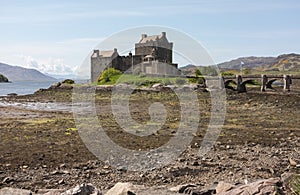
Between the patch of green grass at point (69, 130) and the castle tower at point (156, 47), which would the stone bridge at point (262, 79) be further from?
the patch of green grass at point (69, 130)

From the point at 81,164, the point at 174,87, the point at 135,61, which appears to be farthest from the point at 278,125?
the point at 135,61

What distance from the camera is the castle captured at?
8406 centimetres

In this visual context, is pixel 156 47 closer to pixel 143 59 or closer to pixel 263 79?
pixel 143 59

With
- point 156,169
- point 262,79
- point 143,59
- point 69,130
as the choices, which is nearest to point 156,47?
point 143,59

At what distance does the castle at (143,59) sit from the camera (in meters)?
84.1

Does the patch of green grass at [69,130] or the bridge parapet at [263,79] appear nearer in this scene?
the patch of green grass at [69,130]

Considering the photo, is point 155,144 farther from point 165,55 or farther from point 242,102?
point 165,55

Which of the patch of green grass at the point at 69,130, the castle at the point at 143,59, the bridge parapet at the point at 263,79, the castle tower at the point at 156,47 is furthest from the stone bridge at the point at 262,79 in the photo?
the patch of green grass at the point at 69,130

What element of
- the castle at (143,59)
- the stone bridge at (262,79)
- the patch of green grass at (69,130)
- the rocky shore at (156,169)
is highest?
the castle at (143,59)

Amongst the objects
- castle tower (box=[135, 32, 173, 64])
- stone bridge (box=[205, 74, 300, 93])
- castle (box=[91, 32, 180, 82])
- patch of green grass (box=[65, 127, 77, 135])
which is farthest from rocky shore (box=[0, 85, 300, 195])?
castle tower (box=[135, 32, 173, 64])

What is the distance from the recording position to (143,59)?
89.2 metres

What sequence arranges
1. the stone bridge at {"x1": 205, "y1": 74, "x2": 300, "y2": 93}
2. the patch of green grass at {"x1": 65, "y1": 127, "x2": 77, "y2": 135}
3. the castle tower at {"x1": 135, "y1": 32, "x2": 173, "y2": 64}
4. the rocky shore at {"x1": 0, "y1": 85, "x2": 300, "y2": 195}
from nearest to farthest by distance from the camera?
the rocky shore at {"x1": 0, "y1": 85, "x2": 300, "y2": 195} → the patch of green grass at {"x1": 65, "y1": 127, "x2": 77, "y2": 135} → the stone bridge at {"x1": 205, "y1": 74, "x2": 300, "y2": 93} → the castle tower at {"x1": 135, "y1": 32, "x2": 173, "y2": 64}

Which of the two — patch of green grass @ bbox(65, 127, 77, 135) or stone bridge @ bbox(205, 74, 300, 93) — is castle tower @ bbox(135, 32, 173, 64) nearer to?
stone bridge @ bbox(205, 74, 300, 93)

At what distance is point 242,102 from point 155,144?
1103 inches
